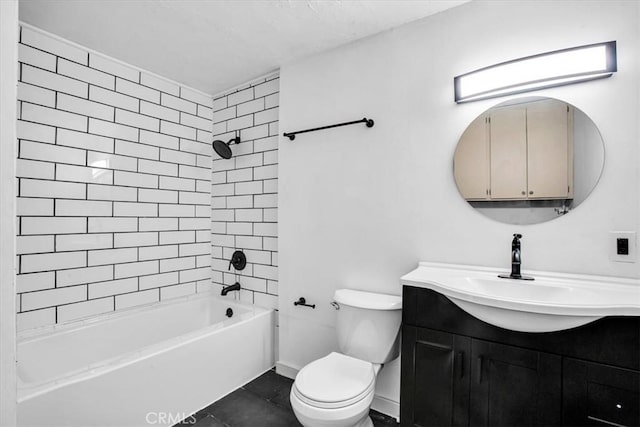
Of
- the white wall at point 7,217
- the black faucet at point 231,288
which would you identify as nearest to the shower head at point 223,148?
the black faucet at point 231,288

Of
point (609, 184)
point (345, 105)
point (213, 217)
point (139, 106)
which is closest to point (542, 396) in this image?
point (609, 184)

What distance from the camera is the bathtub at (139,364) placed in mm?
1538

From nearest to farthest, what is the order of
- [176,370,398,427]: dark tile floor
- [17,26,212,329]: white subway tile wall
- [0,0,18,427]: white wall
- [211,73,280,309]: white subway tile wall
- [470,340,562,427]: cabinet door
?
1. [0,0,18,427]: white wall
2. [470,340,562,427]: cabinet door
3. [176,370,398,427]: dark tile floor
4. [17,26,212,329]: white subway tile wall
5. [211,73,280,309]: white subway tile wall

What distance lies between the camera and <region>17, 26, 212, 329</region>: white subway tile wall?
202cm

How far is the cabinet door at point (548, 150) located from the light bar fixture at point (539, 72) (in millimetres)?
113

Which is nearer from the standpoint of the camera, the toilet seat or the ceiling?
the toilet seat

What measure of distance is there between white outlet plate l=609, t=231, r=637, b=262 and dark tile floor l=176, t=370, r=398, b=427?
1479mm

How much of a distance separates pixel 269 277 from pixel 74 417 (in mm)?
1437

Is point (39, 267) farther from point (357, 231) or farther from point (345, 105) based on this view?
point (345, 105)

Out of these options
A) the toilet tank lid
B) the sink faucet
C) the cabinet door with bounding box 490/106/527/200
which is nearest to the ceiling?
the cabinet door with bounding box 490/106/527/200

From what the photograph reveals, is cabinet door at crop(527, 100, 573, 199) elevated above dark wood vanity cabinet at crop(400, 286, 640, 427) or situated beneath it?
elevated above

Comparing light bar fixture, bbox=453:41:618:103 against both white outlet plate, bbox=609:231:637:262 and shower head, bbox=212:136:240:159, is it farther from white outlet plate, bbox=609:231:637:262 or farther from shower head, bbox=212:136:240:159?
shower head, bbox=212:136:240:159

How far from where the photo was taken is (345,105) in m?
2.21

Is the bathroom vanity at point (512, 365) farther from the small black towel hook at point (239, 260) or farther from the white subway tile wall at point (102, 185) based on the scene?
the white subway tile wall at point (102, 185)
